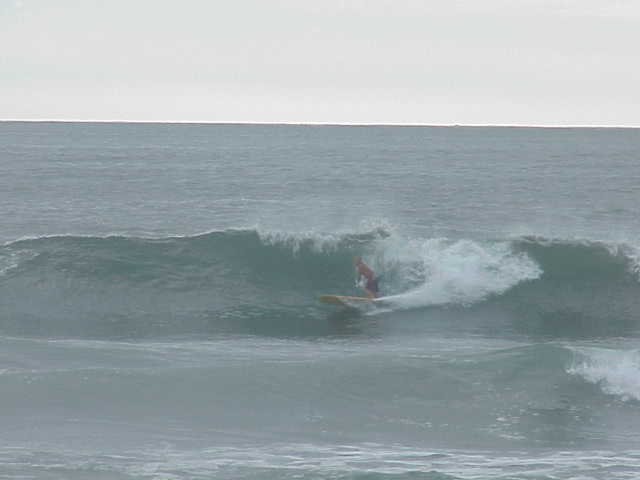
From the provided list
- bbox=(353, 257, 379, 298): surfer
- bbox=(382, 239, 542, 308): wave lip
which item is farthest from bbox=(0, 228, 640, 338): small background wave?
bbox=(353, 257, 379, 298): surfer

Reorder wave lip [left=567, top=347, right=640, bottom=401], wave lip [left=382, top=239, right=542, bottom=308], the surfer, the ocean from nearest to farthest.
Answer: the ocean → wave lip [left=567, top=347, right=640, bottom=401] → the surfer → wave lip [left=382, top=239, right=542, bottom=308]

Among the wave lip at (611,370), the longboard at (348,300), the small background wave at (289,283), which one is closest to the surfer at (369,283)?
the longboard at (348,300)

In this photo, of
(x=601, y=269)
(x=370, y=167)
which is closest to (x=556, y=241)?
(x=601, y=269)

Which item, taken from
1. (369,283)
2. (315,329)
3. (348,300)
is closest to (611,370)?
(315,329)

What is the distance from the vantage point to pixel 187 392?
52.6 ft

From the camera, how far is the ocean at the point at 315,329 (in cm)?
1361

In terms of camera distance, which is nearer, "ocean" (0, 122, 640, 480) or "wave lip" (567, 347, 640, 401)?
"ocean" (0, 122, 640, 480)

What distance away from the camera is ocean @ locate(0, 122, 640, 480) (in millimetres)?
13609

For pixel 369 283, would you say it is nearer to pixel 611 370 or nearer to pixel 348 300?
pixel 348 300

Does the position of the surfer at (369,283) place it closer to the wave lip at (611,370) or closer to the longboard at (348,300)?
the longboard at (348,300)

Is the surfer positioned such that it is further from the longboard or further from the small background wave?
the small background wave

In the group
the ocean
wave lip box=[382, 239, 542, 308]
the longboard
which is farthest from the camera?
wave lip box=[382, 239, 542, 308]

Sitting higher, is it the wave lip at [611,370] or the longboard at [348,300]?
the longboard at [348,300]

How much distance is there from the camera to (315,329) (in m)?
22.2
